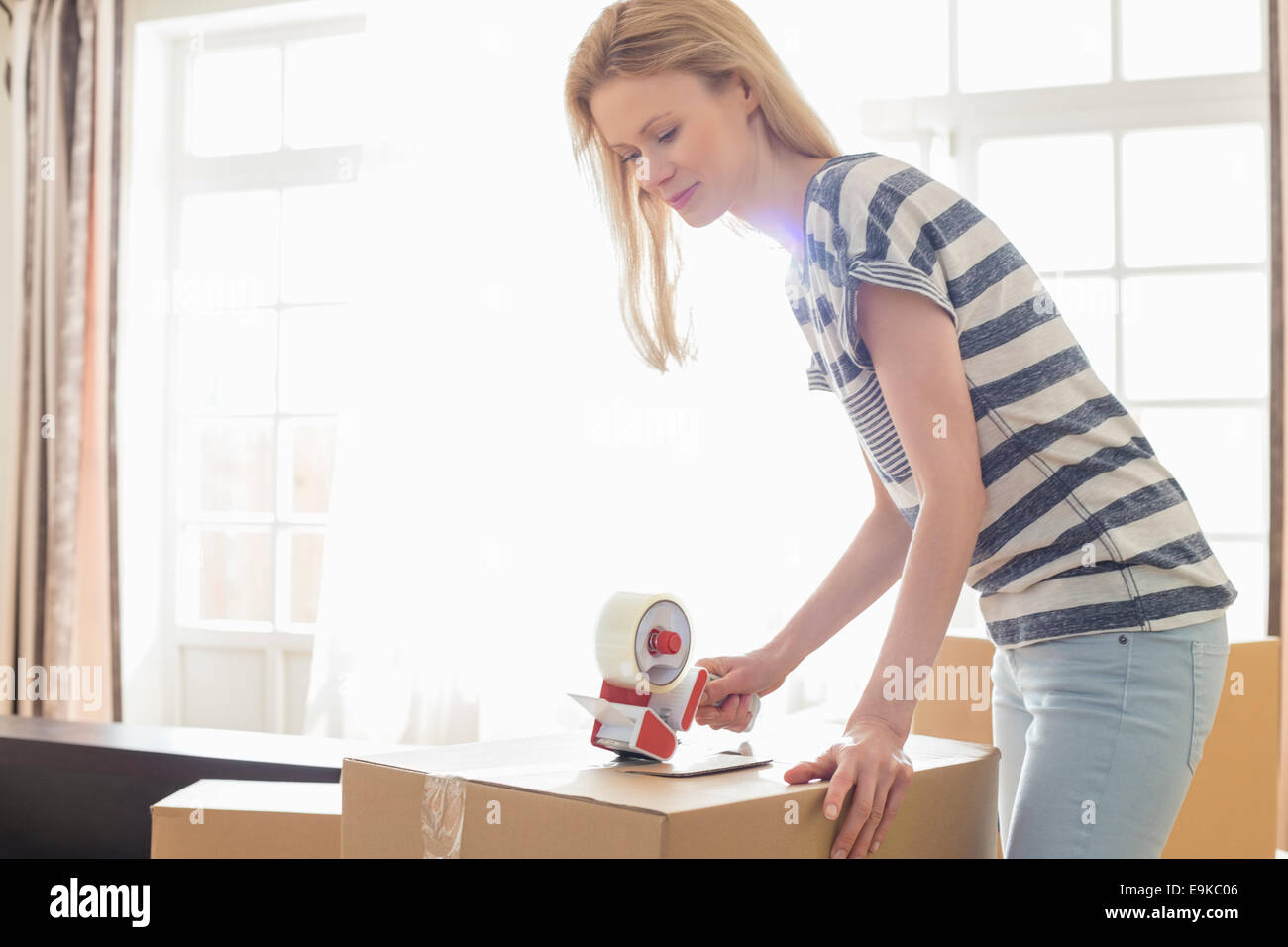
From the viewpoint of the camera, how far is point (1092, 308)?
2.74 metres

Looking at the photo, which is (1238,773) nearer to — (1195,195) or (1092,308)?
(1092,308)

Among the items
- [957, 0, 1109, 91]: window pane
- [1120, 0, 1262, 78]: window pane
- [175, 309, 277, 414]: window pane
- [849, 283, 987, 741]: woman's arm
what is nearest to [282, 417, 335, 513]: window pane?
[175, 309, 277, 414]: window pane

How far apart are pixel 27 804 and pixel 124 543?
1303mm

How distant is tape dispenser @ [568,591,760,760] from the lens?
3.10 ft

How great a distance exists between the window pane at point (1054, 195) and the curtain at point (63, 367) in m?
2.40

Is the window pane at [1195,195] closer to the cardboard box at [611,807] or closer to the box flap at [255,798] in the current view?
the cardboard box at [611,807]

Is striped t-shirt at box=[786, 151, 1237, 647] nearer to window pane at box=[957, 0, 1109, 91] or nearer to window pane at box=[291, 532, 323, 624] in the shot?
window pane at box=[957, 0, 1109, 91]

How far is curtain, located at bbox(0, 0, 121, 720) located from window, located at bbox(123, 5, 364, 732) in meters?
0.12

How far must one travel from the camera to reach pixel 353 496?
2.93 m

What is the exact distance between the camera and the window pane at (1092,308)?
8.92 feet

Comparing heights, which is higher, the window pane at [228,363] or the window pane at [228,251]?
the window pane at [228,251]

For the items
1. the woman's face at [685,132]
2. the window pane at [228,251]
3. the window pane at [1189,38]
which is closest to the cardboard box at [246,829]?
the woman's face at [685,132]

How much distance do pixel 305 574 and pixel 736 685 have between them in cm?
245
